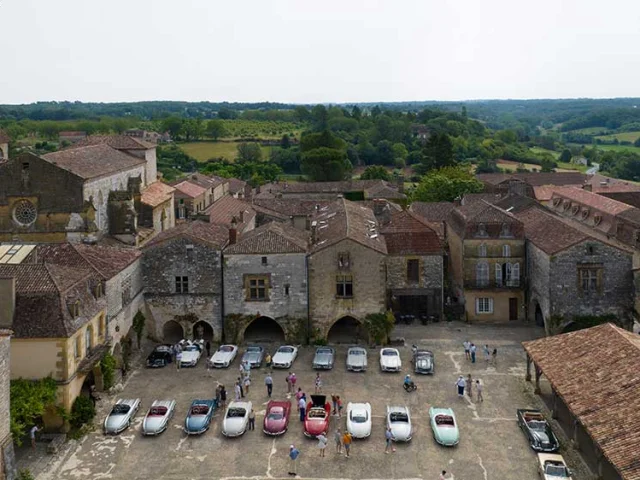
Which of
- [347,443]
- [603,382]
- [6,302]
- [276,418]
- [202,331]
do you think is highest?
[6,302]

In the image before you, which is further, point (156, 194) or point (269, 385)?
point (156, 194)

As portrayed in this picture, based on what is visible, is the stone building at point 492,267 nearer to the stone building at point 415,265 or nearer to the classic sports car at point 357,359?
the stone building at point 415,265

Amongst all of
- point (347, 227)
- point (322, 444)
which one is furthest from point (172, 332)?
point (322, 444)

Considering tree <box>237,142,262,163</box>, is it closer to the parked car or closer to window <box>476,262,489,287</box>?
window <box>476,262,489,287</box>

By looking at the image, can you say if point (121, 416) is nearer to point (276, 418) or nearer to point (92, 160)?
point (276, 418)

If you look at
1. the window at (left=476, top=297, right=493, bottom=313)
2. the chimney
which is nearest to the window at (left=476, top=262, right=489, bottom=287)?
the window at (left=476, top=297, right=493, bottom=313)
